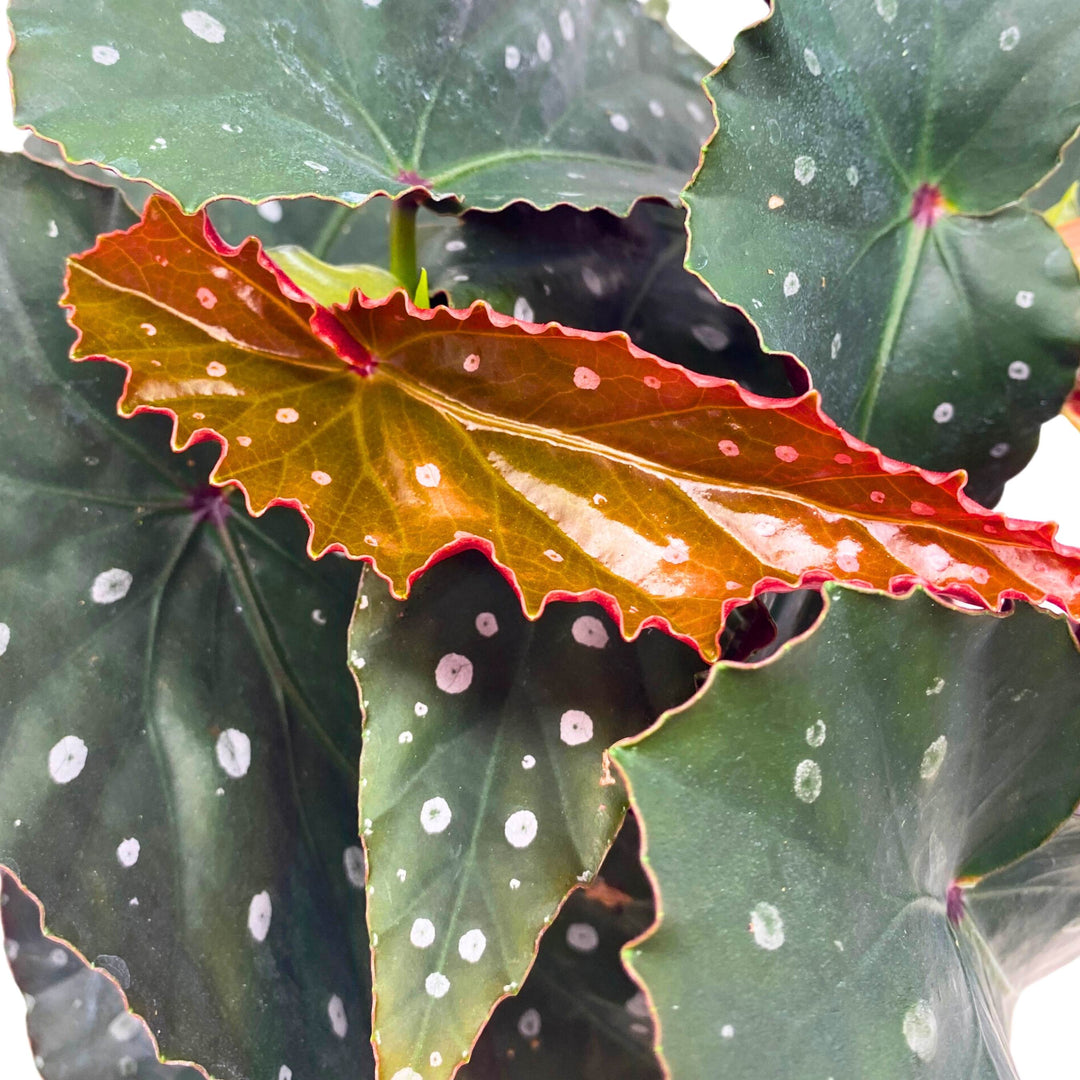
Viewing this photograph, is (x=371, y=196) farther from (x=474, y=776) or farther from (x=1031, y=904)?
(x=1031, y=904)

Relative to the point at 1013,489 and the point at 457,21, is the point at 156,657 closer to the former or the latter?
the point at 457,21

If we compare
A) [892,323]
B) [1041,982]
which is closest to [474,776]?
[892,323]

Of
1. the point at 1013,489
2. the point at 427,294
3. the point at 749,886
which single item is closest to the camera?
the point at 749,886

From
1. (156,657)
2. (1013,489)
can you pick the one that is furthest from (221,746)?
(1013,489)

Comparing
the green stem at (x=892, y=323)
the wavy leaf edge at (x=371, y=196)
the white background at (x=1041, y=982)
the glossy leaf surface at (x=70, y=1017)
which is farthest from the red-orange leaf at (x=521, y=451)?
the white background at (x=1041, y=982)

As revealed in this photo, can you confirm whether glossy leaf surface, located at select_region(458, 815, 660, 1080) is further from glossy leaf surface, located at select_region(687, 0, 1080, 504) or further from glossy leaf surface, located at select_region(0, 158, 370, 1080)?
glossy leaf surface, located at select_region(687, 0, 1080, 504)
